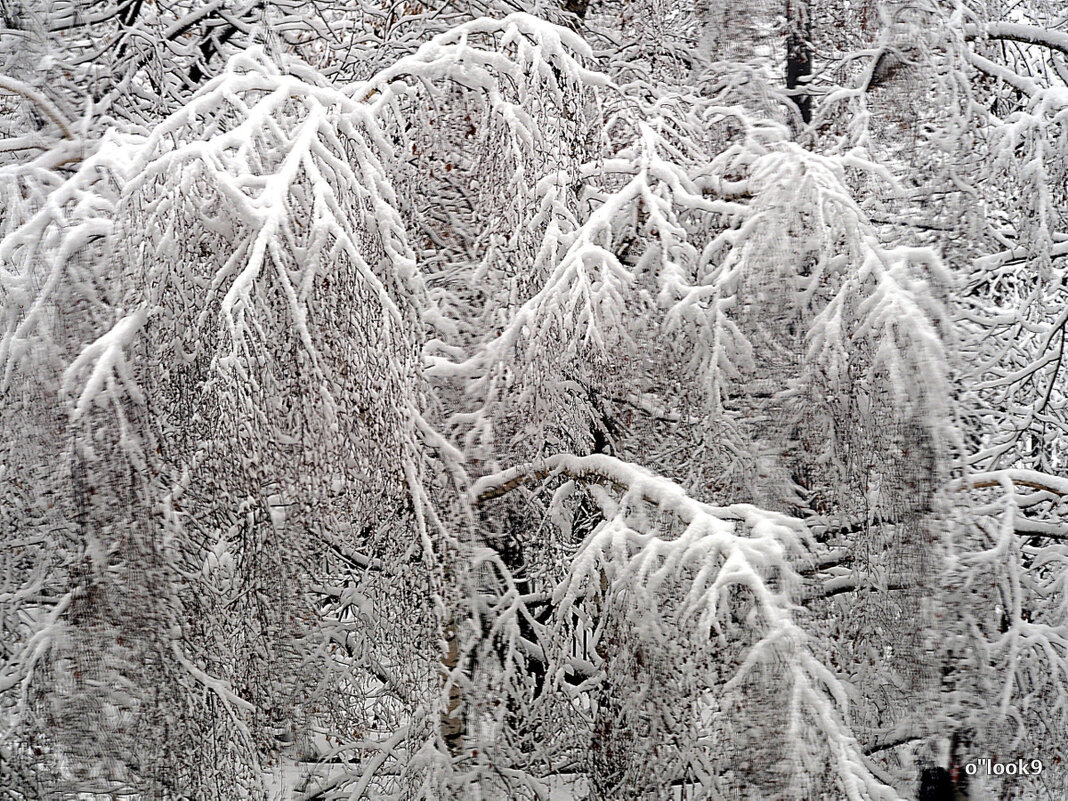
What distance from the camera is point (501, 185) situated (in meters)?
3.17

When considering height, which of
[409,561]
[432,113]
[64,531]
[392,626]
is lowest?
[392,626]

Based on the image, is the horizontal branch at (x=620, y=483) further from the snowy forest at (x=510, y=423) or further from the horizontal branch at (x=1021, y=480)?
the horizontal branch at (x=1021, y=480)

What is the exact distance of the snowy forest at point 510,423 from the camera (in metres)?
2.55

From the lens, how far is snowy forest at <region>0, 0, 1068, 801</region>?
2.55m

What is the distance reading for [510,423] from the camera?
127 inches

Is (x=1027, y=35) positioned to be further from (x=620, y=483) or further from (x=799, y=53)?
(x=620, y=483)

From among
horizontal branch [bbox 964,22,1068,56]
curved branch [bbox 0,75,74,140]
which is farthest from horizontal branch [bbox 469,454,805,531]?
horizontal branch [bbox 964,22,1068,56]

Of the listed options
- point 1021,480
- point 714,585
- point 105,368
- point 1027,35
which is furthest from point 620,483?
point 1027,35

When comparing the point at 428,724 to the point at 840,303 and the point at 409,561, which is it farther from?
the point at 840,303

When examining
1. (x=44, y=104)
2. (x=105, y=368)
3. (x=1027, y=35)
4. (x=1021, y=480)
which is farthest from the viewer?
(x=1027, y=35)

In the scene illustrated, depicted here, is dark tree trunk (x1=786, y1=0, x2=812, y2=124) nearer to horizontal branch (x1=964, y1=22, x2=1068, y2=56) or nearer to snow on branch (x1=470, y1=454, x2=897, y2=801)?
horizontal branch (x1=964, y1=22, x2=1068, y2=56)

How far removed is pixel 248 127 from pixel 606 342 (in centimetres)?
125

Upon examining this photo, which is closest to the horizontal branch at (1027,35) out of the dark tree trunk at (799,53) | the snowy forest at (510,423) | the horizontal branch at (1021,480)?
the snowy forest at (510,423)

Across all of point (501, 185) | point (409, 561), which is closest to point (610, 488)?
point (409, 561)
